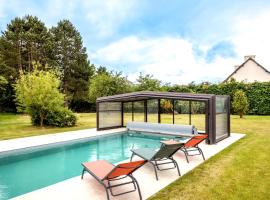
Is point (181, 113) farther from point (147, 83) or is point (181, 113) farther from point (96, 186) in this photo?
point (147, 83)

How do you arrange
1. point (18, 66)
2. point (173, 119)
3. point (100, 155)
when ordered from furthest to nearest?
point (18, 66) < point (173, 119) < point (100, 155)

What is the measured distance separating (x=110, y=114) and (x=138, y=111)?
1953 mm

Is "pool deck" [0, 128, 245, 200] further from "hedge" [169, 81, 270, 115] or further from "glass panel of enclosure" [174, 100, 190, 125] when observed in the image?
"hedge" [169, 81, 270, 115]

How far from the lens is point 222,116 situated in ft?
37.9

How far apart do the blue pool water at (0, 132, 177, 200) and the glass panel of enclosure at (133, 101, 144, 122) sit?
9.05ft

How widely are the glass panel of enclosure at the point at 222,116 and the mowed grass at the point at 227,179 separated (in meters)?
2.26

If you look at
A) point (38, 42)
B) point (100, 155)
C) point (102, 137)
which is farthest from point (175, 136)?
point (38, 42)

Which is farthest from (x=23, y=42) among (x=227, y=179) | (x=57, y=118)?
(x=227, y=179)

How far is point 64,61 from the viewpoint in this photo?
37750mm

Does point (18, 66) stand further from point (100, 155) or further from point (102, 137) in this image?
point (100, 155)

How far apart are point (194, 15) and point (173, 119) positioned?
22.1 feet

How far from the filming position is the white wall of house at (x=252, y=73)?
3195 centimetres

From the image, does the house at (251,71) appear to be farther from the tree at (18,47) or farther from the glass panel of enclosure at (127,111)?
the tree at (18,47)

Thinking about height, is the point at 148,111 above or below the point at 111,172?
above
